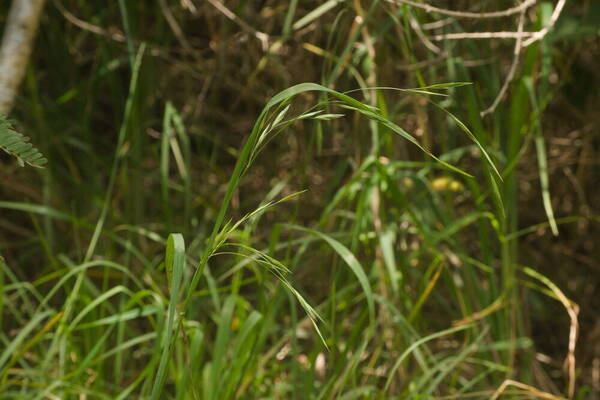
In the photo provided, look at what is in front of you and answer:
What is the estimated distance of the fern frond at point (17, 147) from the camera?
2.15ft

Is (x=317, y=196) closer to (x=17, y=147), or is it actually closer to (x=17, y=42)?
(x=17, y=42)

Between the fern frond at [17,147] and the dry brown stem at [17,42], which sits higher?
the fern frond at [17,147]

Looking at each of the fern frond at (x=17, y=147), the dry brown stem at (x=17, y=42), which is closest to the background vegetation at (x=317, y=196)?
the dry brown stem at (x=17, y=42)

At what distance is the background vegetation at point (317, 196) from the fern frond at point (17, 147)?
1.49 feet

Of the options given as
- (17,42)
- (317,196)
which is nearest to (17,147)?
(17,42)

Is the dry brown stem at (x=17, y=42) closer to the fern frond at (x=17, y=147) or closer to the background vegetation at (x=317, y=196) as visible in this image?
the background vegetation at (x=317, y=196)

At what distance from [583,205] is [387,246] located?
684 millimetres

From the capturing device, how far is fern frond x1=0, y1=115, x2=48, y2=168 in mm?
654

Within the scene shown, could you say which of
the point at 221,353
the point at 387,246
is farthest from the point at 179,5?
the point at 221,353

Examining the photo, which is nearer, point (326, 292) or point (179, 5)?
point (326, 292)

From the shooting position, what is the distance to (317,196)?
5.77 ft

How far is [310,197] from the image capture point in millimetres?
1725

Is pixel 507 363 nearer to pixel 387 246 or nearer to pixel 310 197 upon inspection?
pixel 387 246

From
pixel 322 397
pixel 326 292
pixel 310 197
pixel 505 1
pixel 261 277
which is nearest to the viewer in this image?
pixel 322 397
